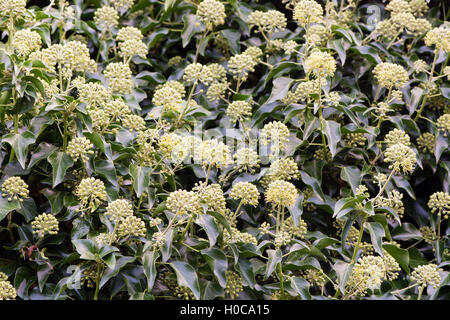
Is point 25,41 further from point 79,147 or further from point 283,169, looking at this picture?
point 283,169

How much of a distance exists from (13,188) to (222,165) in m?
1.02

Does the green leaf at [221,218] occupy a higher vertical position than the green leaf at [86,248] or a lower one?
higher

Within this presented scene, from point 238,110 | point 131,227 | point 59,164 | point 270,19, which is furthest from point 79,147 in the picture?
point 270,19

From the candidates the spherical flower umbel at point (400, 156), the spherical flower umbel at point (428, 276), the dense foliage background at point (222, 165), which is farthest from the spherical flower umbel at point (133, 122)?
the spherical flower umbel at point (428, 276)

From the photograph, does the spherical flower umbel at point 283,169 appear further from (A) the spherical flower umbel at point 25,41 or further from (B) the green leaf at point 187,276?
(A) the spherical flower umbel at point 25,41

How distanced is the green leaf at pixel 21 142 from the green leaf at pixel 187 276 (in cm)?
91

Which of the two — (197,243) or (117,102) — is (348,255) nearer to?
(197,243)

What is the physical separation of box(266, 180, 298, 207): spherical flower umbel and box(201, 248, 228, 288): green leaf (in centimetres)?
36

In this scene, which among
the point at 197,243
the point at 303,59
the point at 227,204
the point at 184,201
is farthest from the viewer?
the point at 303,59

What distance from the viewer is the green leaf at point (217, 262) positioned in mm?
3057

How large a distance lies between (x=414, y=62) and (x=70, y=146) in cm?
233
